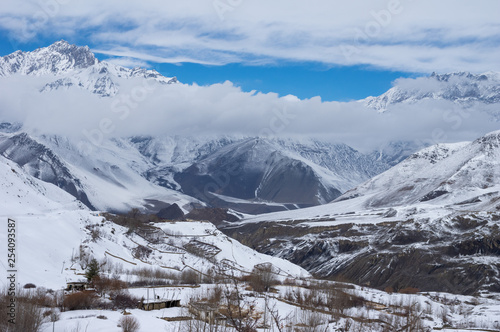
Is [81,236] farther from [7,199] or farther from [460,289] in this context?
[460,289]

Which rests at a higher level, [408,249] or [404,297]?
[408,249]

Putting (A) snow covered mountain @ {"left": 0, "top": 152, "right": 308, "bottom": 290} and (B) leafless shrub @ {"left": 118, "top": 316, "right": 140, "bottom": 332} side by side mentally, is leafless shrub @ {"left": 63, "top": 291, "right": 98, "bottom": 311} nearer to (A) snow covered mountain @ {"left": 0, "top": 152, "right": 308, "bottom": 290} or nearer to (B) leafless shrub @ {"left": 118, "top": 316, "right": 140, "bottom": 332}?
(A) snow covered mountain @ {"left": 0, "top": 152, "right": 308, "bottom": 290}

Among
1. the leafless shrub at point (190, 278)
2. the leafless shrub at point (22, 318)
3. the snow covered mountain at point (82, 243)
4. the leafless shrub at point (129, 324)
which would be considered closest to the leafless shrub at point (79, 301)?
the snow covered mountain at point (82, 243)

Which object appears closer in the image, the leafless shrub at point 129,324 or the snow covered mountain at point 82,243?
the leafless shrub at point 129,324

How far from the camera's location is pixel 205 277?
86.1 m

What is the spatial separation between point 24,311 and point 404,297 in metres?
63.2

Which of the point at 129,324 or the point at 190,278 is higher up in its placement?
the point at 190,278

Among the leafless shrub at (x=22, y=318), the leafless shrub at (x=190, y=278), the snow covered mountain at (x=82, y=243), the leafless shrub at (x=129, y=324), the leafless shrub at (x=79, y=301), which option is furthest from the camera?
the leafless shrub at (x=190, y=278)

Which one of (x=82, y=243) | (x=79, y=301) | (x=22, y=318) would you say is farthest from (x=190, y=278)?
(x=22, y=318)

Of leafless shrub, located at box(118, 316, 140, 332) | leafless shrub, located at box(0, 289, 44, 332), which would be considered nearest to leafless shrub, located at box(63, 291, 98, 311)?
leafless shrub, located at box(118, 316, 140, 332)

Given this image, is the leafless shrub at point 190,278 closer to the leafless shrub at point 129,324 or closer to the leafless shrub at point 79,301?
the leafless shrub at point 79,301

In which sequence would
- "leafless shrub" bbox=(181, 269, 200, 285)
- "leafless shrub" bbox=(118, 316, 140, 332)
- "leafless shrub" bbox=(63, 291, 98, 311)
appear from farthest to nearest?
"leafless shrub" bbox=(181, 269, 200, 285) < "leafless shrub" bbox=(63, 291, 98, 311) < "leafless shrub" bbox=(118, 316, 140, 332)

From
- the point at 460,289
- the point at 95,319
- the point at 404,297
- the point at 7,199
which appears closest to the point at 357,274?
the point at 460,289

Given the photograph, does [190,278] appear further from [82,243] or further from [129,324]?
[129,324]
